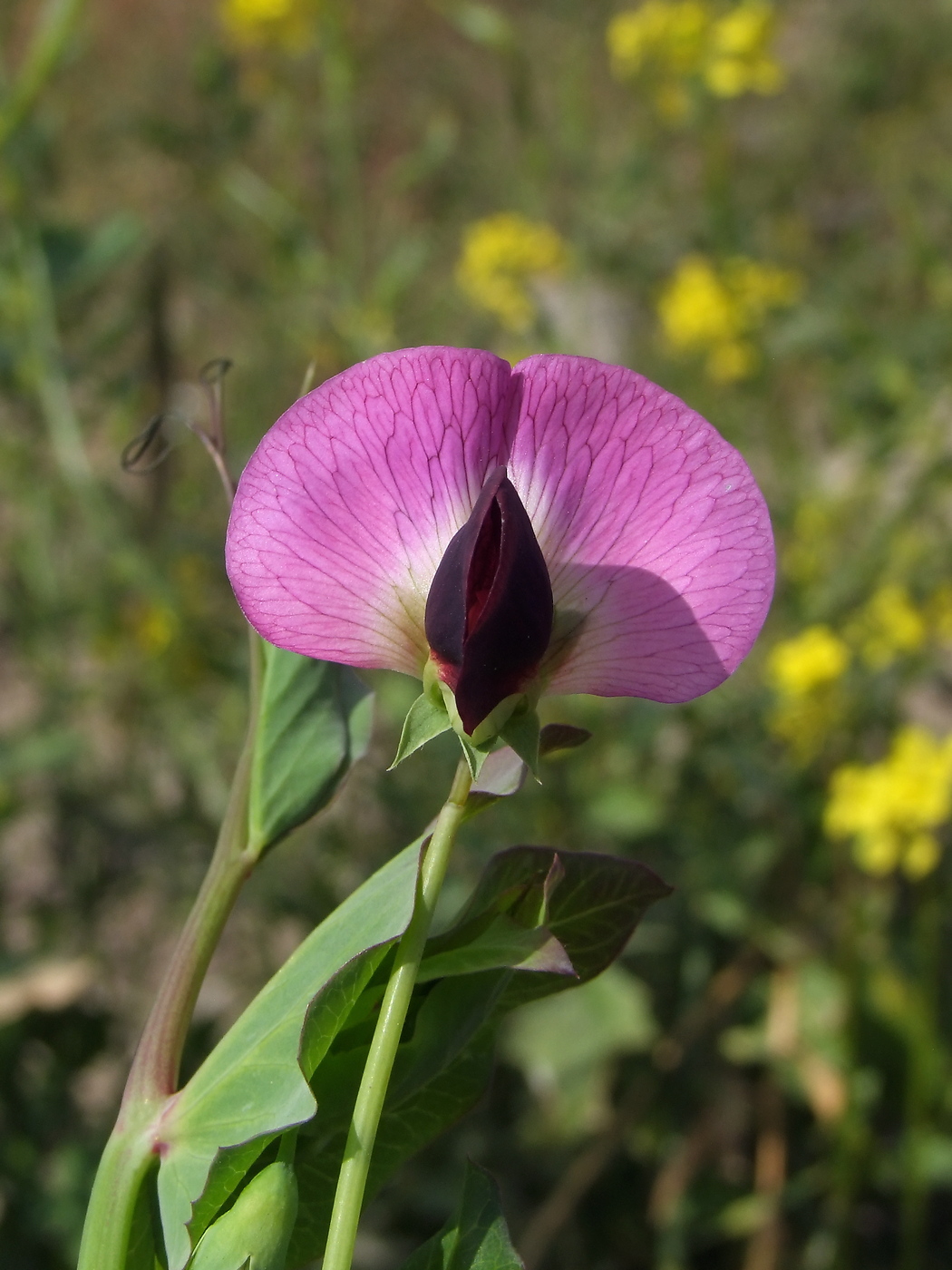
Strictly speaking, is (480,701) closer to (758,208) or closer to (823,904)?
(823,904)

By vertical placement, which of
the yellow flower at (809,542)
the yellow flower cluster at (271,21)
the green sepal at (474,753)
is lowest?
the yellow flower at (809,542)

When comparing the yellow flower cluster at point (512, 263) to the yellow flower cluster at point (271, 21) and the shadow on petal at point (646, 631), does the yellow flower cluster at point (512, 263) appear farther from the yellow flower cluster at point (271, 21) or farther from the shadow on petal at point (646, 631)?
the shadow on petal at point (646, 631)

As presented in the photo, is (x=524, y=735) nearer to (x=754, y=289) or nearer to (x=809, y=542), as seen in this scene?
(x=809, y=542)

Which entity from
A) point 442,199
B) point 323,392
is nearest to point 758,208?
point 442,199

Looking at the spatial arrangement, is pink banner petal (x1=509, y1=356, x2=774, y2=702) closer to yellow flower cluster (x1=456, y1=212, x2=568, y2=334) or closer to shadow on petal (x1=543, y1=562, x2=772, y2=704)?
shadow on petal (x1=543, y1=562, x2=772, y2=704)

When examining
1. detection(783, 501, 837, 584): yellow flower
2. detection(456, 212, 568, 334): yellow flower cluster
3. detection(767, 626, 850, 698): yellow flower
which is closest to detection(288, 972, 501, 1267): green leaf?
detection(767, 626, 850, 698): yellow flower

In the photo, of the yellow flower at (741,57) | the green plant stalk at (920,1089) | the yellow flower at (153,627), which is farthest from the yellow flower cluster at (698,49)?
the green plant stalk at (920,1089)

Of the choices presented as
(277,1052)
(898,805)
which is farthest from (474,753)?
(898,805)
